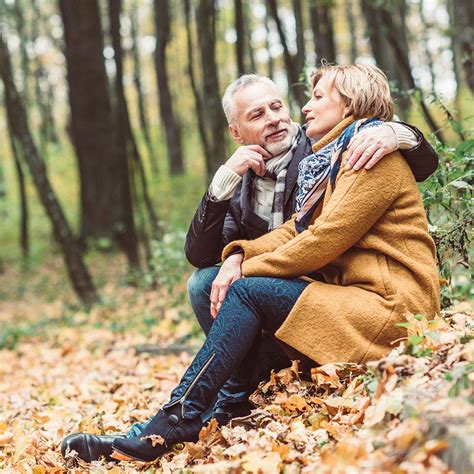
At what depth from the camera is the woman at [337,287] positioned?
278 cm

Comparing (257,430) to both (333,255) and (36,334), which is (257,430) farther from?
(36,334)

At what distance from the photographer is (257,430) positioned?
2.89 meters

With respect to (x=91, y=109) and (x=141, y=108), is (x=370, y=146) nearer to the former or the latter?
(x=91, y=109)

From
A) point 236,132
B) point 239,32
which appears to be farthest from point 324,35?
point 236,132

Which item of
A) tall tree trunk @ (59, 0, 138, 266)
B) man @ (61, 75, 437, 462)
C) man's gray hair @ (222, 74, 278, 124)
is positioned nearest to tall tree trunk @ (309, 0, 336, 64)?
tall tree trunk @ (59, 0, 138, 266)

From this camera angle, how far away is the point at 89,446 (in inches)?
121

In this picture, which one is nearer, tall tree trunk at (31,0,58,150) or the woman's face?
the woman's face

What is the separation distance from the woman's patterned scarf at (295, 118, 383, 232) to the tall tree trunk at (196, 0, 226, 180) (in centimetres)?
442

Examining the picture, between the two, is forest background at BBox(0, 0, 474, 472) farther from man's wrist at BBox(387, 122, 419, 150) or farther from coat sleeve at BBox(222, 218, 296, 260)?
coat sleeve at BBox(222, 218, 296, 260)

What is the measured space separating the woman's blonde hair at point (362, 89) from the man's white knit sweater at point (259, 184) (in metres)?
0.19

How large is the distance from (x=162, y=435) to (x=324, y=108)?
161 centimetres

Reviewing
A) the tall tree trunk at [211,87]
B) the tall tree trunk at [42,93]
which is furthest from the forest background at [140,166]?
the tall tree trunk at [42,93]

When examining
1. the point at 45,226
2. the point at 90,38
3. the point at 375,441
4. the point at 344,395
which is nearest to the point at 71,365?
the point at 344,395

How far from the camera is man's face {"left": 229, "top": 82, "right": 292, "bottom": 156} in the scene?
11.2ft
